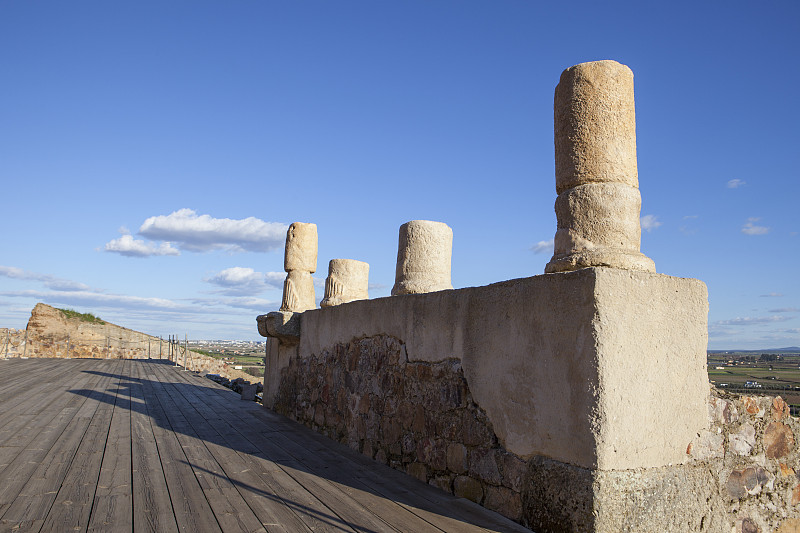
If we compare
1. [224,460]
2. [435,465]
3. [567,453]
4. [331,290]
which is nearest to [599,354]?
[567,453]

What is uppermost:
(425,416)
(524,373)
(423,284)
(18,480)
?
(423,284)

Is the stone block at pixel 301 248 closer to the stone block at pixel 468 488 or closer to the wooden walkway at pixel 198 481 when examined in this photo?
the wooden walkway at pixel 198 481

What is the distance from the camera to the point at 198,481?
3.64 m

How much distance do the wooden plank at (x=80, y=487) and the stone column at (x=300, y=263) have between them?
287cm

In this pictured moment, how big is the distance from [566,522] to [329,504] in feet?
4.29

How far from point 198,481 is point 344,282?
3.50 metres

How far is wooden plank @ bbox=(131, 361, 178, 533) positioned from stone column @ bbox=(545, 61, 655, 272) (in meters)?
2.36

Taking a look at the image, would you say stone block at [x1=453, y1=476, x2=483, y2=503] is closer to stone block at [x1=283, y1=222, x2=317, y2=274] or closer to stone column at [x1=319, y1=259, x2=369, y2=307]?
stone column at [x1=319, y1=259, x2=369, y2=307]

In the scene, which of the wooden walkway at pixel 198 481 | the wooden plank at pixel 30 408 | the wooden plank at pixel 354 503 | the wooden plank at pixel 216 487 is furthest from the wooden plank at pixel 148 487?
the wooden plank at pixel 30 408

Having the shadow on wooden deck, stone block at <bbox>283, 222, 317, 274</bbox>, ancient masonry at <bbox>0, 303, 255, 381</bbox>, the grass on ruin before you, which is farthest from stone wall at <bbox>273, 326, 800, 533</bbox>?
the grass on ruin

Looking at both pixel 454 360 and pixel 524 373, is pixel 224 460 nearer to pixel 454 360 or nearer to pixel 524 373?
pixel 454 360

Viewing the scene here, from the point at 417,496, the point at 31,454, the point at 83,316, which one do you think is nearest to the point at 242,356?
the point at 83,316

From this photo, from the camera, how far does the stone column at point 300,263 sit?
7844 millimetres

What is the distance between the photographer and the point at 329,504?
10.4 feet
